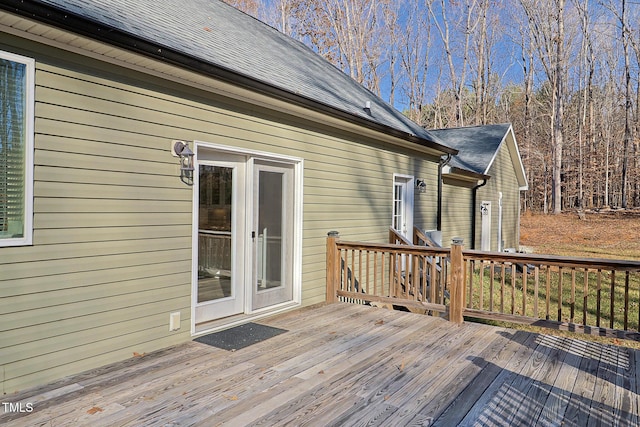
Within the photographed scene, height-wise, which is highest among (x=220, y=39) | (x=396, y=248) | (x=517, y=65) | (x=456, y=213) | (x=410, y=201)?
(x=517, y=65)

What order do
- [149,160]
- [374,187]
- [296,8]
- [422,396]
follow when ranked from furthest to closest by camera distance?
[296,8], [374,187], [149,160], [422,396]

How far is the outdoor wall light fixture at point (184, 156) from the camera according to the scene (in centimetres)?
398

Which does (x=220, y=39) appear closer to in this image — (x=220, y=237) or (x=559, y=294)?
(x=220, y=237)

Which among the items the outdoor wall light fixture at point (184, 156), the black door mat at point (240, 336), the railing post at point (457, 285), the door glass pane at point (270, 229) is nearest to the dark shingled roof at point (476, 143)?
the railing post at point (457, 285)

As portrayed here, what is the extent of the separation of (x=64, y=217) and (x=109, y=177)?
0.47m

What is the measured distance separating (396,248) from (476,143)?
9185mm

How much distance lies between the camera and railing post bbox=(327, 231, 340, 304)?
19.7ft

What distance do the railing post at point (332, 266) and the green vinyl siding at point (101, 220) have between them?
6.00 feet

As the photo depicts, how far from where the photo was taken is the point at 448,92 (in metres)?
23.3

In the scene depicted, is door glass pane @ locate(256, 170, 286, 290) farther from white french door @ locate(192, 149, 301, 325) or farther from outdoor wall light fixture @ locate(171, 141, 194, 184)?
outdoor wall light fixture @ locate(171, 141, 194, 184)

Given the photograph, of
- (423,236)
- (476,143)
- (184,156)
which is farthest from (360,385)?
(476,143)

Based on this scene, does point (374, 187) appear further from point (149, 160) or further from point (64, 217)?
point (64, 217)

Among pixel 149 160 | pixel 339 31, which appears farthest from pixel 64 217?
pixel 339 31

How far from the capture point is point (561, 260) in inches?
170
